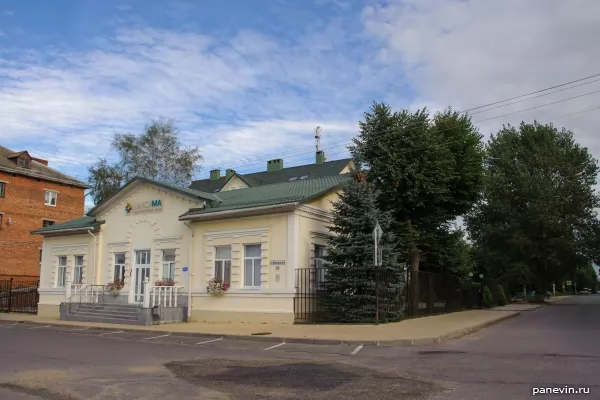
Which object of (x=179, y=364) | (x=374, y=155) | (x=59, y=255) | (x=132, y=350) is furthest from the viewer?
(x=59, y=255)

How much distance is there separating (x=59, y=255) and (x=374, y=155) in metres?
19.2

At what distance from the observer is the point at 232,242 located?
22.3 metres

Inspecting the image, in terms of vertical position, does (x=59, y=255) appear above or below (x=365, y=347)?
above

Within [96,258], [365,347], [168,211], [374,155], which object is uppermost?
[374,155]

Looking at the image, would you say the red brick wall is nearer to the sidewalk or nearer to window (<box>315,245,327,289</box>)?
the sidewalk

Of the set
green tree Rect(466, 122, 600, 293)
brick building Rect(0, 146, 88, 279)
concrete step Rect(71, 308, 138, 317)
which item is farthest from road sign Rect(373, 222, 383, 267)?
brick building Rect(0, 146, 88, 279)

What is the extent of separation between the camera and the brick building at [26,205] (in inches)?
1772

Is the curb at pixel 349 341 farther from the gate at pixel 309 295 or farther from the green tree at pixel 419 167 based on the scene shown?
the green tree at pixel 419 167

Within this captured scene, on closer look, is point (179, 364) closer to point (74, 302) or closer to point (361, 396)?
point (361, 396)

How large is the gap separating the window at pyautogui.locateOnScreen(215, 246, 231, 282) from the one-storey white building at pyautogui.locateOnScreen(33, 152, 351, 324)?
0.04 metres

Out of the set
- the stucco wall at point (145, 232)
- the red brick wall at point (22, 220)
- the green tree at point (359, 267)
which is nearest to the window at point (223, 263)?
the stucco wall at point (145, 232)

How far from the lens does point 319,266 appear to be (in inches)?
880

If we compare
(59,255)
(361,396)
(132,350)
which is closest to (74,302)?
(59,255)

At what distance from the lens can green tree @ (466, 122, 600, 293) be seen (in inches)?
1677
